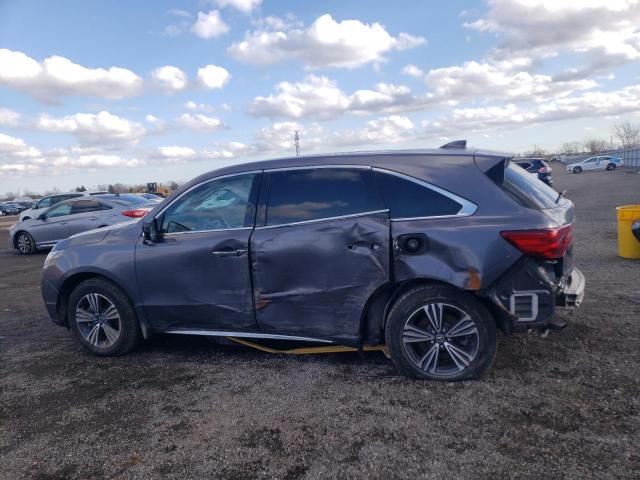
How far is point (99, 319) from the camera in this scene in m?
4.91

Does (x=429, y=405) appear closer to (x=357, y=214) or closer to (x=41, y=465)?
(x=357, y=214)

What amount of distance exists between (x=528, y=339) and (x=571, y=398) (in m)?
1.15

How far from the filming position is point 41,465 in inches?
124

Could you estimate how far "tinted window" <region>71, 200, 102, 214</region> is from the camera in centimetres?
1306

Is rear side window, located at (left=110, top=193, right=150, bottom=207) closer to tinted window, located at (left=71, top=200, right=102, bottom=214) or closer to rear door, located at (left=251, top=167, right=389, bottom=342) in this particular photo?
tinted window, located at (left=71, top=200, right=102, bottom=214)

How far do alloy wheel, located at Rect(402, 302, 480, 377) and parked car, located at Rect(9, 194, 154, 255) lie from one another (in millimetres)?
9750

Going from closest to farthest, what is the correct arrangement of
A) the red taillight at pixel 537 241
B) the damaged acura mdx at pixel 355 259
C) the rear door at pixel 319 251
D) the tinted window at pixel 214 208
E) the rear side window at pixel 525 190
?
the red taillight at pixel 537 241 → the damaged acura mdx at pixel 355 259 → the rear side window at pixel 525 190 → the rear door at pixel 319 251 → the tinted window at pixel 214 208

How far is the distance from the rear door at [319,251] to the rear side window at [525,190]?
0.97m

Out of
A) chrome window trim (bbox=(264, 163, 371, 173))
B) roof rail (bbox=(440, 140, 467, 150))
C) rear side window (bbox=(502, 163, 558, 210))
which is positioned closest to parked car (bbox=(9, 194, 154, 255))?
chrome window trim (bbox=(264, 163, 371, 173))

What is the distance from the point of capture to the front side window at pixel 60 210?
44.5 feet

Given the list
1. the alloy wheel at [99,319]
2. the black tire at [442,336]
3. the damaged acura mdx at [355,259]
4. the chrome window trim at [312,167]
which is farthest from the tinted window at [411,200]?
the alloy wheel at [99,319]

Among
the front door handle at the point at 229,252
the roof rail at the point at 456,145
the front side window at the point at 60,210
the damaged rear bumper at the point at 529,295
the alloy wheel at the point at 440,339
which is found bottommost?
the alloy wheel at the point at 440,339

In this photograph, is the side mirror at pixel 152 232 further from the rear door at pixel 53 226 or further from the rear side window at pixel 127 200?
the rear door at pixel 53 226

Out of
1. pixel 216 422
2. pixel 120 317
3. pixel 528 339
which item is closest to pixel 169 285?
pixel 120 317
